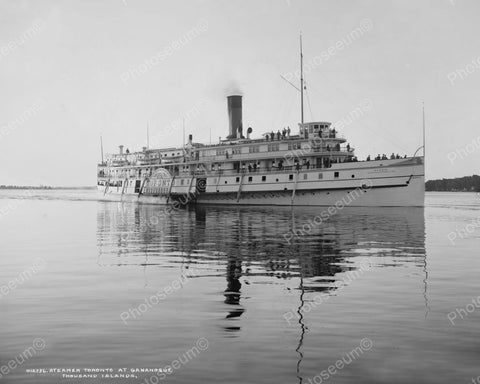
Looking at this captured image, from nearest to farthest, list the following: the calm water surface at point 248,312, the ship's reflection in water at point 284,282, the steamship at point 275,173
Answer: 1. the calm water surface at point 248,312
2. the ship's reflection in water at point 284,282
3. the steamship at point 275,173

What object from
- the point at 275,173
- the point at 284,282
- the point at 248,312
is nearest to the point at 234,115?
the point at 275,173

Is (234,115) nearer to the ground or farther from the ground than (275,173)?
farther from the ground

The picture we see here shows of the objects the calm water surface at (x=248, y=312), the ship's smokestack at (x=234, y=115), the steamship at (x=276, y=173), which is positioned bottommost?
the calm water surface at (x=248, y=312)

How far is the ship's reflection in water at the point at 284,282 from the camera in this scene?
9.28 m

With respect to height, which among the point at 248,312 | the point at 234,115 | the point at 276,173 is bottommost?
the point at 248,312

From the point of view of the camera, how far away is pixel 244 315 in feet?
37.7

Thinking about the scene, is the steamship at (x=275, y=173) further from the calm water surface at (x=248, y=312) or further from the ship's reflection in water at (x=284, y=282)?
the calm water surface at (x=248, y=312)

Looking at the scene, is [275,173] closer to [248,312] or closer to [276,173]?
[276,173]

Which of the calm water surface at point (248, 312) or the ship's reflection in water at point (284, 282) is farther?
the ship's reflection in water at point (284, 282)

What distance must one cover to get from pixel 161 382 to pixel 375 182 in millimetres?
56525

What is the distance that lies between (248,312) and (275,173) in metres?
57.2

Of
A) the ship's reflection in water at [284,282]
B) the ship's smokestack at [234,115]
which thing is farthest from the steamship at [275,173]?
the ship's reflection in water at [284,282]

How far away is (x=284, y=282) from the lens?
1548 centimetres

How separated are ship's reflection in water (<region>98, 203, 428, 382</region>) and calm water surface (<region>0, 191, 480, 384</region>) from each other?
46mm
